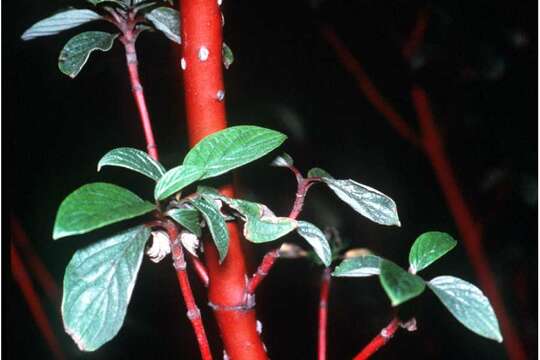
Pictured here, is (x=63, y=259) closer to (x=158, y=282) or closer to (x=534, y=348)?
(x=158, y=282)

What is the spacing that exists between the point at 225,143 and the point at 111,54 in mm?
469

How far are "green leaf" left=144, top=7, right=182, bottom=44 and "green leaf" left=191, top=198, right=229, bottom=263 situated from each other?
16 centimetres

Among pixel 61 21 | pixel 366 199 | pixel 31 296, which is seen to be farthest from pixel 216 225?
pixel 31 296

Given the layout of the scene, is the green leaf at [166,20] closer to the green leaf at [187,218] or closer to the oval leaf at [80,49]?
the oval leaf at [80,49]

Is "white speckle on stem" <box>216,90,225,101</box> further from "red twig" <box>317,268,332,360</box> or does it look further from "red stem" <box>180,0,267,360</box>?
"red twig" <box>317,268,332,360</box>

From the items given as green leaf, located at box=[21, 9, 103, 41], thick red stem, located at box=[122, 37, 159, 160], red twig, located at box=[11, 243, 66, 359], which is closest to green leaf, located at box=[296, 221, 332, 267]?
thick red stem, located at box=[122, 37, 159, 160]

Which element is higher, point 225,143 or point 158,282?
point 225,143

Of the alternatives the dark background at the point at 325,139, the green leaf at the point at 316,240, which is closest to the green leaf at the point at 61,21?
the green leaf at the point at 316,240

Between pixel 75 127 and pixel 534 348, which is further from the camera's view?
pixel 534 348

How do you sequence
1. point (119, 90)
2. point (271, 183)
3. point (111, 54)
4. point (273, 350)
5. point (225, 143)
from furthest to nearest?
point (273, 350), point (119, 90), point (271, 183), point (111, 54), point (225, 143)

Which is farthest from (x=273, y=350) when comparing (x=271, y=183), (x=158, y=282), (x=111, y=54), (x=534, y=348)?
(x=111, y=54)

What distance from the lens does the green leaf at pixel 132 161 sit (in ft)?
1.00

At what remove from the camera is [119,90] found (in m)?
1.39

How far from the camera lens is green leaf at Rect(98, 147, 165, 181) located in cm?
30
